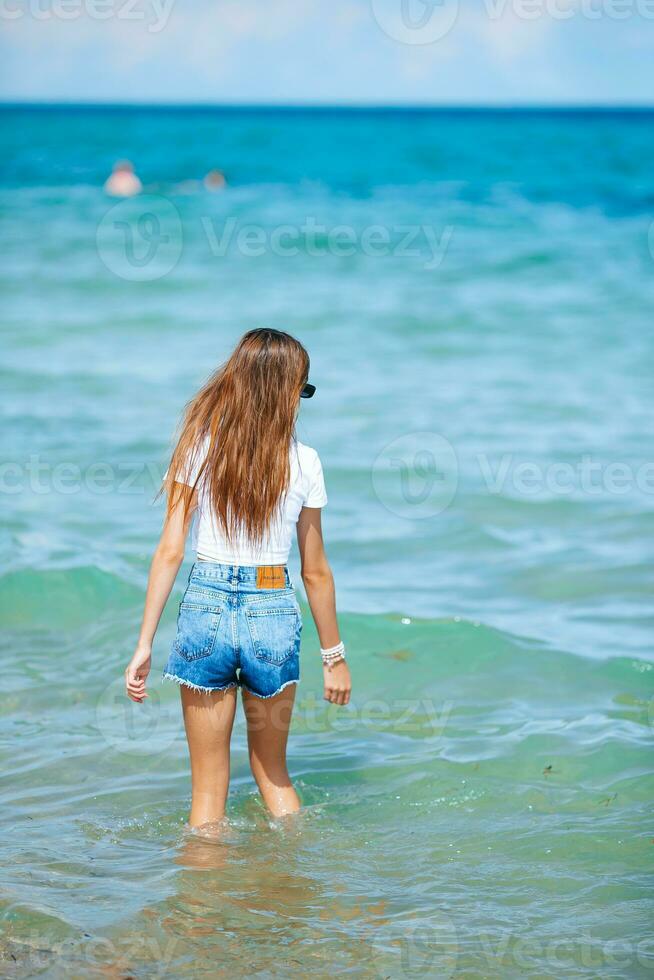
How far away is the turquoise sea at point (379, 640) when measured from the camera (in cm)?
352

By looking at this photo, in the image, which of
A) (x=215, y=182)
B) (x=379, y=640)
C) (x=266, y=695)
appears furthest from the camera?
(x=215, y=182)

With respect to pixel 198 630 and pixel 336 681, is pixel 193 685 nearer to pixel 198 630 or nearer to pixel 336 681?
pixel 198 630

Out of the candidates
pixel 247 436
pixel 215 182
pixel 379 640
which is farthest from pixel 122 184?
pixel 247 436

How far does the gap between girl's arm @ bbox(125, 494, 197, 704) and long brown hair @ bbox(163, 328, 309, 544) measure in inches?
2.3

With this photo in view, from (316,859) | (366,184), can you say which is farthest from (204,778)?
(366,184)

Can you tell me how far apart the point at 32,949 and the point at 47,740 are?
6.00ft

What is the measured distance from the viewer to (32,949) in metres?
3.19

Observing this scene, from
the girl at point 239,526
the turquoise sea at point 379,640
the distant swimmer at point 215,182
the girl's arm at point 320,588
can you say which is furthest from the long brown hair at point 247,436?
the distant swimmer at point 215,182

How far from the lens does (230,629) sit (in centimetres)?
365

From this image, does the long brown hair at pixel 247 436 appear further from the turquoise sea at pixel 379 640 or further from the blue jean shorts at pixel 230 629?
the turquoise sea at pixel 379 640

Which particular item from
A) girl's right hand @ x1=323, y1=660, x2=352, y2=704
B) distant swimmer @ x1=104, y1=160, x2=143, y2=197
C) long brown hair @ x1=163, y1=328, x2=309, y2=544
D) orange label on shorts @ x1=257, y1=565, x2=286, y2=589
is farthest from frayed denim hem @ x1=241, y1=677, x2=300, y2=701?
distant swimmer @ x1=104, y1=160, x2=143, y2=197

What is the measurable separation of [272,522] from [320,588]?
30cm

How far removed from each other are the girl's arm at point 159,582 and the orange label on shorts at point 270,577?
0.87 ft

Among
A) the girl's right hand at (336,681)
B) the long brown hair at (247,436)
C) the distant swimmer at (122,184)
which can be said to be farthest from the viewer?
the distant swimmer at (122,184)
